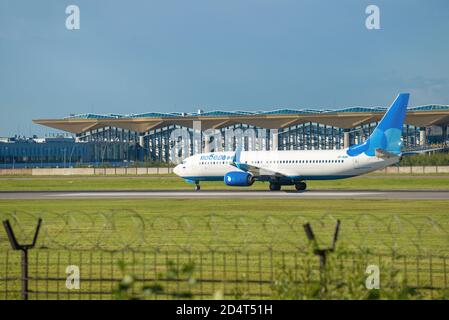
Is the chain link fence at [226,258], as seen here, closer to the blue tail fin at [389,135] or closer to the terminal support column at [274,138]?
the blue tail fin at [389,135]

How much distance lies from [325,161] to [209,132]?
3480 inches

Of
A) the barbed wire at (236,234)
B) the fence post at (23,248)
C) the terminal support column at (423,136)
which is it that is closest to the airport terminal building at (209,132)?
the terminal support column at (423,136)

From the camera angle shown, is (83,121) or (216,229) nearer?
(216,229)

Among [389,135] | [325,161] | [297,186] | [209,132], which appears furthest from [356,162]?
[209,132]

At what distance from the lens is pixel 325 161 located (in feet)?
210

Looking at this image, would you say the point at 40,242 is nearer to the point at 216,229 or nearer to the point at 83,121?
the point at 216,229

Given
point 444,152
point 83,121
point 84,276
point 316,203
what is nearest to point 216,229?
point 84,276

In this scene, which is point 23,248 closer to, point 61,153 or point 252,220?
point 252,220

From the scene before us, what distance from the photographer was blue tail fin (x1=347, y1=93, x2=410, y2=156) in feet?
206

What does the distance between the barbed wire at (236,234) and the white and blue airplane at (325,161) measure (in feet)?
86.9

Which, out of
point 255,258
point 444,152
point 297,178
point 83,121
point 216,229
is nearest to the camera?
point 255,258

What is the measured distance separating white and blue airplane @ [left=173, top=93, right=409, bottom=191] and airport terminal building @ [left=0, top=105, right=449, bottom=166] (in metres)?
67.0

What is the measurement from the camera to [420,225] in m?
32.1

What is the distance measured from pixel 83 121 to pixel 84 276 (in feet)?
454
